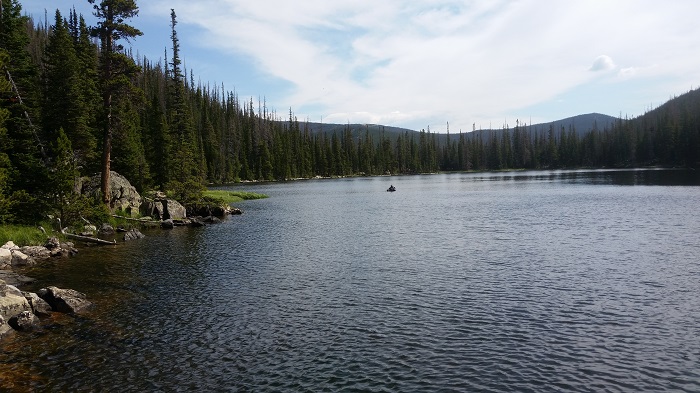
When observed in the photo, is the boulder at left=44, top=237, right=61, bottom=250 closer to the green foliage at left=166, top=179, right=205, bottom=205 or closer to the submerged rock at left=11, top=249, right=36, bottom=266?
the submerged rock at left=11, top=249, right=36, bottom=266

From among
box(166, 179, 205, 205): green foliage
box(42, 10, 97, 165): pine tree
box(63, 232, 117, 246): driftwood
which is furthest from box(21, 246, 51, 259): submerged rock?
box(166, 179, 205, 205): green foliage

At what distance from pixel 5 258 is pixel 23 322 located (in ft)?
43.5

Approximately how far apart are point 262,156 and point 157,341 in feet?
541

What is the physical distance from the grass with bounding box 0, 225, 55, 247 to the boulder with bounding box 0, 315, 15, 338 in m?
16.5

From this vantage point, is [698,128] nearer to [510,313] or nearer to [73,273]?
[510,313]

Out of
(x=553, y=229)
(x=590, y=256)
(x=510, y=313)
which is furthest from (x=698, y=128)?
(x=510, y=313)

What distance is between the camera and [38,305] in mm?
19953

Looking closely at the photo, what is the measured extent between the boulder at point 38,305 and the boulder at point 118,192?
27806 millimetres

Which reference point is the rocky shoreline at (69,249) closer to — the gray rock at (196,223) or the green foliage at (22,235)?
the gray rock at (196,223)

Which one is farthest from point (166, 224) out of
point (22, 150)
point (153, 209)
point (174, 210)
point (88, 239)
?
point (22, 150)

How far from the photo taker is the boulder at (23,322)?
18.1m

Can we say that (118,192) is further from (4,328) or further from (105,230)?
(4,328)

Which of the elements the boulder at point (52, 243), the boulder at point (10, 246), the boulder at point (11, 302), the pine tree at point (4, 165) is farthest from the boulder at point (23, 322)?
the boulder at point (52, 243)

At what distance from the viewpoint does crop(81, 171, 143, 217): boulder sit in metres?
46.6
